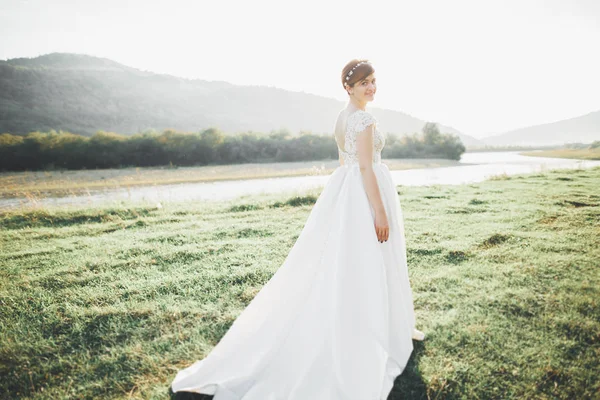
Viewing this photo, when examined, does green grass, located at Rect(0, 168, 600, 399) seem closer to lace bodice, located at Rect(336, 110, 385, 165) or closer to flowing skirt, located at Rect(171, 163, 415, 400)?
flowing skirt, located at Rect(171, 163, 415, 400)

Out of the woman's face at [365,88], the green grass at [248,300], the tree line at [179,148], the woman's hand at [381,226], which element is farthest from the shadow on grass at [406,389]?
the tree line at [179,148]

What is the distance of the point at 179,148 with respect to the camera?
159 ft

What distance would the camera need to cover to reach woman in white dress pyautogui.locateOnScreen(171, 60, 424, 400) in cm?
245

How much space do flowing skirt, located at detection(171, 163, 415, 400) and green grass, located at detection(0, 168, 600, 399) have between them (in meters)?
0.41

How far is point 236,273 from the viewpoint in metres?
5.12

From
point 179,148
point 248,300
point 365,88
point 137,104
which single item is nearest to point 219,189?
point 248,300

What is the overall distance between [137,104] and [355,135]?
4799 inches

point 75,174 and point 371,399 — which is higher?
point 75,174

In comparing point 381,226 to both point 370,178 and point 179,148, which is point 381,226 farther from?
point 179,148

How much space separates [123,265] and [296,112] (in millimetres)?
135130

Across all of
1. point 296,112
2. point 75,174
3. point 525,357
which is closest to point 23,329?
point 525,357

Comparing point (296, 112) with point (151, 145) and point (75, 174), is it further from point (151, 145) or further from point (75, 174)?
point (75, 174)

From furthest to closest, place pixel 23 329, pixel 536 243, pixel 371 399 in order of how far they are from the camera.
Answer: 1. pixel 536 243
2. pixel 23 329
3. pixel 371 399

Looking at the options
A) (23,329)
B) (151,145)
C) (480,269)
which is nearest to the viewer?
(23,329)
